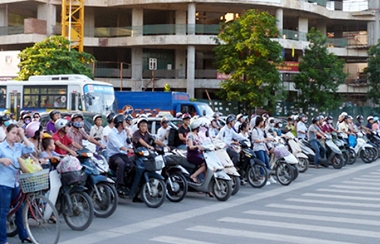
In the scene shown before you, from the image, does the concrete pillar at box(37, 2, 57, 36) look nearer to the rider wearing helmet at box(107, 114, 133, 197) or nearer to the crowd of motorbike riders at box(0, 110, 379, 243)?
the crowd of motorbike riders at box(0, 110, 379, 243)

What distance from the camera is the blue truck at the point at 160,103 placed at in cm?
2781

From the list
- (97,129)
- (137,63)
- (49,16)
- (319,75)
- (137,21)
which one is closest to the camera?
(97,129)

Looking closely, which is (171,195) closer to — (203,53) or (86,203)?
(86,203)

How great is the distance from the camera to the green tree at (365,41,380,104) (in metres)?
43.7

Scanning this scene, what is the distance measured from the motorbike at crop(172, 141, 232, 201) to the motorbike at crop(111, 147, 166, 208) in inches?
38.8

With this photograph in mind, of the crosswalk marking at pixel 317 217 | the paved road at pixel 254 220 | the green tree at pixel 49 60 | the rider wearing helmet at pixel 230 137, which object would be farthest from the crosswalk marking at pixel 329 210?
the green tree at pixel 49 60

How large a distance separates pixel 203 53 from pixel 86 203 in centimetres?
3819

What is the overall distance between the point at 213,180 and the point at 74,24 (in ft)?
106

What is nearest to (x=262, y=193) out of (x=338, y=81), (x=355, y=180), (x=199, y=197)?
(x=199, y=197)

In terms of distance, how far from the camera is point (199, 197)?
12594 millimetres

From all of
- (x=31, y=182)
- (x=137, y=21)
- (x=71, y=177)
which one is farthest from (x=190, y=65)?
(x=31, y=182)

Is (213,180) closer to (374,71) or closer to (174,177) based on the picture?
(174,177)

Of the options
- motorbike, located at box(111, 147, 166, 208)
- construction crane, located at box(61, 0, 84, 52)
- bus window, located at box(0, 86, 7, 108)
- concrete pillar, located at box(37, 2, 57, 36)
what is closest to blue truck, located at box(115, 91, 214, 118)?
bus window, located at box(0, 86, 7, 108)

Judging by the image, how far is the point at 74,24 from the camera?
41938 mm
